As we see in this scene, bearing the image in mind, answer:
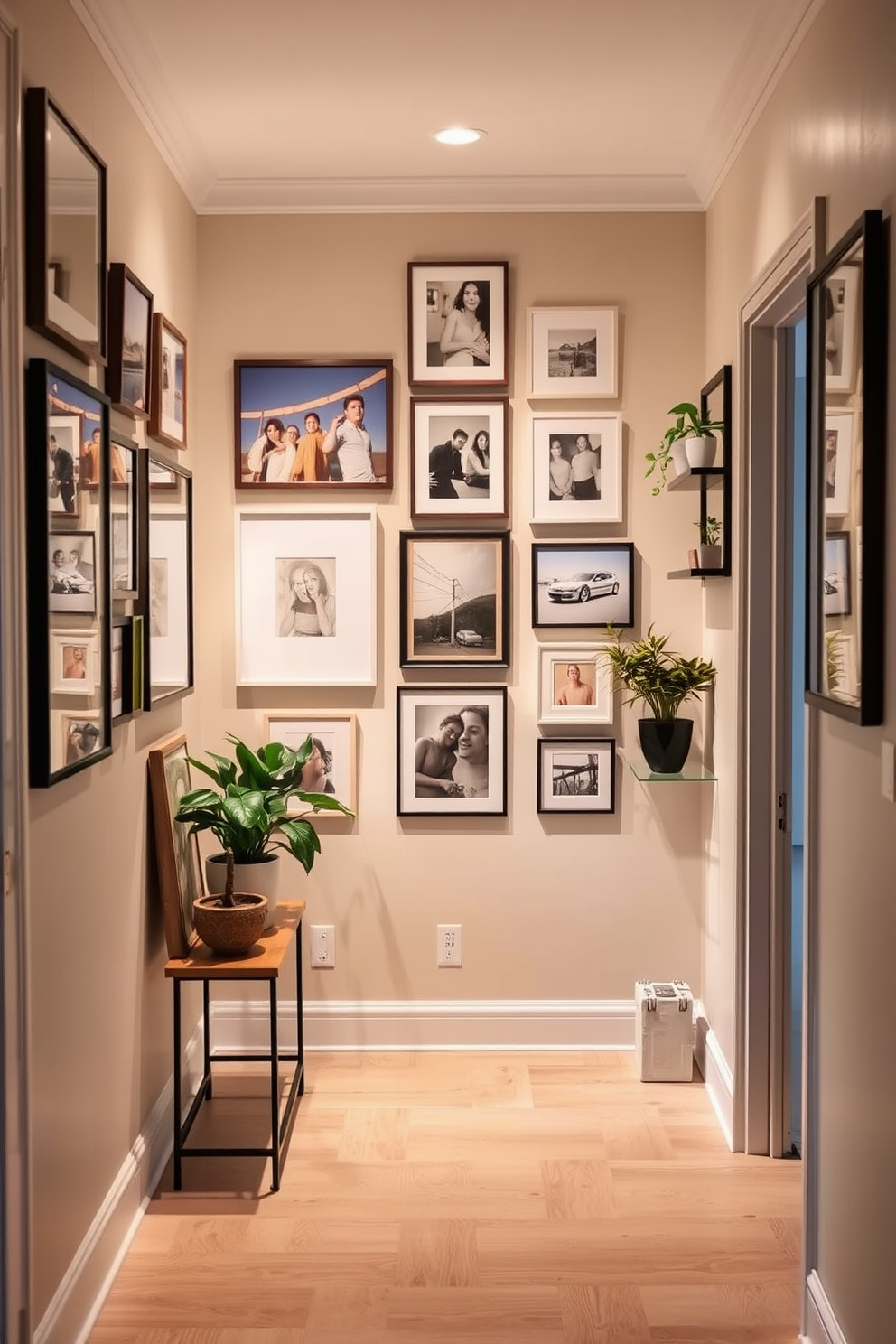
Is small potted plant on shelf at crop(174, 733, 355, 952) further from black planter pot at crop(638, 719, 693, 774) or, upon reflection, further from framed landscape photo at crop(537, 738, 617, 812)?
black planter pot at crop(638, 719, 693, 774)

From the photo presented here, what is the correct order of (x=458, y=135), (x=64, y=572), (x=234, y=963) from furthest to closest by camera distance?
1. (x=458, y=135)
2. (x=234, y=963)
3. (x=64, y=572)

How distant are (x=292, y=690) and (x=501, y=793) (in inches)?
28.0

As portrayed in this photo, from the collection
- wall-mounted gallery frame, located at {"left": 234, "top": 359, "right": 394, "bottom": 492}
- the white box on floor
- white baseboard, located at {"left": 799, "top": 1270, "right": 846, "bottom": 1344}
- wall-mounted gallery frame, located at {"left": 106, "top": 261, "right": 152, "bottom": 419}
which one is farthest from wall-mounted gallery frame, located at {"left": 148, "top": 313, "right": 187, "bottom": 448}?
white baseboard, located at {"left": 799, "top": 1270, "right": 846, "bottom": 1344}

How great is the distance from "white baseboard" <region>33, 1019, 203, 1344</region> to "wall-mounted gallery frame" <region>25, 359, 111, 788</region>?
0.95m

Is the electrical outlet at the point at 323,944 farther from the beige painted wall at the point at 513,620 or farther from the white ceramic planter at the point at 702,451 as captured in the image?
the white ceramic planter at the point at 702,451

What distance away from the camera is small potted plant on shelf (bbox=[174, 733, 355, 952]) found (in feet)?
10.0

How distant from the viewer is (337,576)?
3.79 m

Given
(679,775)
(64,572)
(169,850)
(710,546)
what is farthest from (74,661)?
(679,775)

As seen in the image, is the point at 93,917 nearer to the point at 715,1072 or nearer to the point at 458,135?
the point at 715,1072

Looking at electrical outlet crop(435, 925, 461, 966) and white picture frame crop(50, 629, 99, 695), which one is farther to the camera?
electrical outlet crop(435, 925, 461, 966)

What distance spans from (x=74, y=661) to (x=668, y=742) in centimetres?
183

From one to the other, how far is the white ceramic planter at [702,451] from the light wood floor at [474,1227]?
5.83ft

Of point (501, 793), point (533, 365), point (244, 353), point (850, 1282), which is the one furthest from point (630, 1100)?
point (244, 353)

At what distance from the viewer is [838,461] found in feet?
7.05
